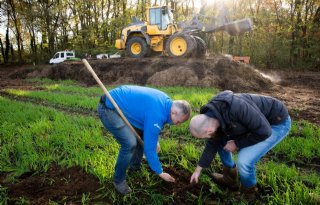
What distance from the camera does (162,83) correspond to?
12.9m

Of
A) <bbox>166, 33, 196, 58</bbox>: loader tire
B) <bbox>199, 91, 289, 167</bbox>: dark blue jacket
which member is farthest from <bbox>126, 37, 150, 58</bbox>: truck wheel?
<bbox>199, 91, 289, 167</bbox>: dark blue jacket

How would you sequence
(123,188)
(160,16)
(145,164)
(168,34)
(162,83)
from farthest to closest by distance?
(168,34) → (160,16) → (162,83) → (145,164) → (123,188)

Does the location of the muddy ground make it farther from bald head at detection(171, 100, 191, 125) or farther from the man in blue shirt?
bald head at detection(171, 100, 191, 125)

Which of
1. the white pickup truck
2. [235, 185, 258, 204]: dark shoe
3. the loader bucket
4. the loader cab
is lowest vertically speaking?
[235, 185, 258, 204]: dark shoe

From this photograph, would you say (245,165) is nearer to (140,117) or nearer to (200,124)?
(200,124)

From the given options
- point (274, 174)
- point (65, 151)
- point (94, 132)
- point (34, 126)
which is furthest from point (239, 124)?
point (34, 126)

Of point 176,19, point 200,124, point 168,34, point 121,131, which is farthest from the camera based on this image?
→ point 176,19

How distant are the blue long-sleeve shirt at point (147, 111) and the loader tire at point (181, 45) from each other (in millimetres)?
10695

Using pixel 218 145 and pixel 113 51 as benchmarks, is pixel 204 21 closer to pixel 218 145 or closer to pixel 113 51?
pixel 218 145

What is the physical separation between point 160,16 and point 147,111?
1243 cm

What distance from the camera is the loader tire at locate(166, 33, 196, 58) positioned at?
13.4 m

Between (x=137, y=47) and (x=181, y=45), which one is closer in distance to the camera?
(x=181, y=45)

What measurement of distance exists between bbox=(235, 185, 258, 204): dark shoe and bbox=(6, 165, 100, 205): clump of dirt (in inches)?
68.8

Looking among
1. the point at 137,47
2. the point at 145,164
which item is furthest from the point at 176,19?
the point at 145,164
